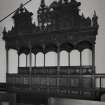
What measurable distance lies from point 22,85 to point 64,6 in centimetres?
263

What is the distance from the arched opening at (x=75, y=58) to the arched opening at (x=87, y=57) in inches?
5.7

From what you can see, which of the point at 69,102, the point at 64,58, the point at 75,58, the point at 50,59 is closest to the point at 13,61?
the point at 50,59

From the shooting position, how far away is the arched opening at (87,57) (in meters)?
5.13

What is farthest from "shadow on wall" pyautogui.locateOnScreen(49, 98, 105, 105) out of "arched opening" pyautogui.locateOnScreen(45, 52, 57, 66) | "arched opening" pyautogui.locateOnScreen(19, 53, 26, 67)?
"arched opening" pyautogui.locateOnScreen(19, 53, 26, 67)

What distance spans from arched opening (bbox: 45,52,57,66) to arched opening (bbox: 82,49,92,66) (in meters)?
0.85

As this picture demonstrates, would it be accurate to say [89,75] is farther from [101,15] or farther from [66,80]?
[101,15]

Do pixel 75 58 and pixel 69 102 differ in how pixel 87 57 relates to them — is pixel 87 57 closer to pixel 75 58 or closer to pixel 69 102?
pixel 75 58

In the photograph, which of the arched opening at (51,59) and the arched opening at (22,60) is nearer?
the arched opening at (51,59)

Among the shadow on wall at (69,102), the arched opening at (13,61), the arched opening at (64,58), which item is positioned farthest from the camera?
the arched opening at (13,61)

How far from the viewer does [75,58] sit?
5324 mm

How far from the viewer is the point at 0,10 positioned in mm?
6688

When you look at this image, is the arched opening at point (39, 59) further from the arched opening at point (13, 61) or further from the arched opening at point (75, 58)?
the arched opening at point (75, 58)

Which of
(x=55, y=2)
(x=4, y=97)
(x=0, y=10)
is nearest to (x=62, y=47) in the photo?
(x=55, y=2)

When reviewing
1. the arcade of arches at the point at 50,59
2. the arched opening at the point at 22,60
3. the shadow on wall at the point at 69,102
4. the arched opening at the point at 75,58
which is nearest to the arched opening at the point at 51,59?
the arcade of arches at the point at 50,59
